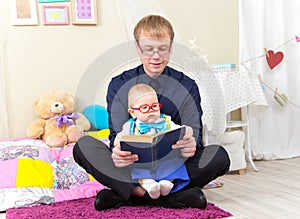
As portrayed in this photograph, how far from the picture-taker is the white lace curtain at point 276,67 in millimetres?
2646

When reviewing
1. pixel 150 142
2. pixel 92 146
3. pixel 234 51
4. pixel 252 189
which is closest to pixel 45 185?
pixel 92 146

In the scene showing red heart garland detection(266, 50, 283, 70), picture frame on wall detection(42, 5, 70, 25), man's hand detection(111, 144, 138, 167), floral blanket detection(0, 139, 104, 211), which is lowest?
floral blanket detection(0, 139, 104, 211)

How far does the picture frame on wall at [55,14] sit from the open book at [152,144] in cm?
125

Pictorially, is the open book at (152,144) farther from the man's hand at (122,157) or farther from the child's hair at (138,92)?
the child's hair at (138,92)

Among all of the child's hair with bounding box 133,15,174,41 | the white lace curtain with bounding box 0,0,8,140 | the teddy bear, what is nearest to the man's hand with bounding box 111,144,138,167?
the child's hair with bounding box 133,15,174,41

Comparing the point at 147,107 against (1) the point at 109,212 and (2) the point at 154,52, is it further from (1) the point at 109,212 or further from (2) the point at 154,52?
(1) the point at 109,212

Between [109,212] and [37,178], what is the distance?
0.45 meters

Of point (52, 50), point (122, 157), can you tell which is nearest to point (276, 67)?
point (52, 50)

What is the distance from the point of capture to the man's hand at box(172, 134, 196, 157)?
1.44 m

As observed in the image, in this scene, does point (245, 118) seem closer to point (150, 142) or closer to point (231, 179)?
point (231, 179)

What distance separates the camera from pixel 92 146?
1526 mm

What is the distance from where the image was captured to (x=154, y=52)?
148 cm

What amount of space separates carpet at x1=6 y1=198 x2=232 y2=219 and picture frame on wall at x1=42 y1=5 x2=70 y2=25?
123 cm

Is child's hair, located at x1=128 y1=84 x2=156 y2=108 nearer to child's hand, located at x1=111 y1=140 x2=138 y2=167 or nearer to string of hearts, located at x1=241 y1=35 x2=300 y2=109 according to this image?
child's hand, located at x1=111 y1=140 x2=138 y2=167
